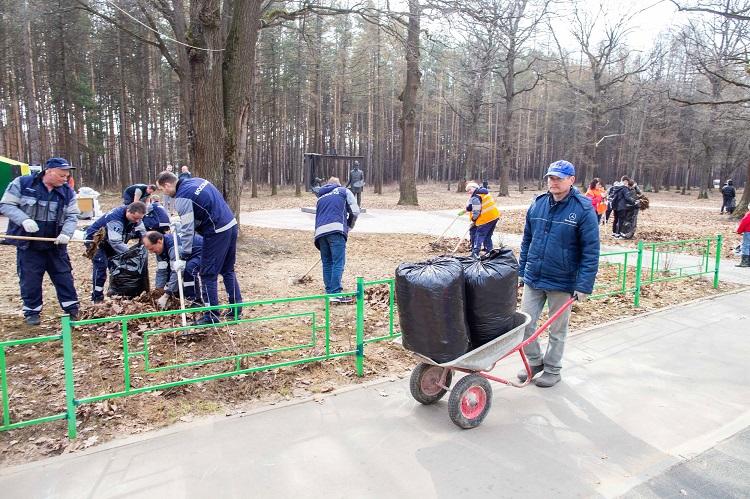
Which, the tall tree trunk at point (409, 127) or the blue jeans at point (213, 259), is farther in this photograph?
the tall tree trunk at point (409, 127)

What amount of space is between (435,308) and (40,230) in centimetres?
448

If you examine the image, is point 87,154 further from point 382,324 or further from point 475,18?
point 382,324

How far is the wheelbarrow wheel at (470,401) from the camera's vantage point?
3679 millimetres

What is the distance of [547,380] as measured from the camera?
15.2 feet

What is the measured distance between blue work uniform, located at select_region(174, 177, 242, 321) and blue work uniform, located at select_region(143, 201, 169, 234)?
143 cm

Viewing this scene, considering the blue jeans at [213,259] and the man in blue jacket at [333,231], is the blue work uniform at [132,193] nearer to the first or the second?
the blue jeans at [213,259]

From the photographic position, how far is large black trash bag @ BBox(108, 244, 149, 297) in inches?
240

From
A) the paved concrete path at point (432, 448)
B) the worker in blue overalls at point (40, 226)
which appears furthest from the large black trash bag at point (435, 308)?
the worker in blue overalls at point (40, 226)

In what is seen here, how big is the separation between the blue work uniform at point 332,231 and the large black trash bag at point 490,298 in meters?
3.18

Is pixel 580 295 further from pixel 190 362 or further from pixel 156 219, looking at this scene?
pixel 156 219

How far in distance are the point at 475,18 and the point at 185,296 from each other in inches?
315

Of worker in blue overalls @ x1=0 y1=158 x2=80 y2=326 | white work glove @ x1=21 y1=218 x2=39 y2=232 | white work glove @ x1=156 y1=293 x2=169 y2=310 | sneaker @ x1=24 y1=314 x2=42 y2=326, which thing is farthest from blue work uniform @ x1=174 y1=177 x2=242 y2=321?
sneaker @ x1=24 y1=314 x2=42 y2=326

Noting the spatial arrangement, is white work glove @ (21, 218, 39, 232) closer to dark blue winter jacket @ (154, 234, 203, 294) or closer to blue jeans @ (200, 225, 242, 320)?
dark blue winter jacket @ (154, 234, 203, 294)

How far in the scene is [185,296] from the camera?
19.6ft
